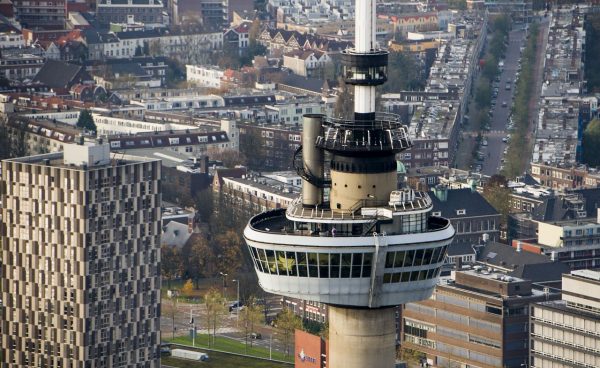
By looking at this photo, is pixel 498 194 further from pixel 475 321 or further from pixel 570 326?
pixel 570 326

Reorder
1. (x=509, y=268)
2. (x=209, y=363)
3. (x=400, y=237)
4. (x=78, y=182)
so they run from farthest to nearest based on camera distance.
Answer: (x=509, y=268)
(x=209, y=363)
(x=78, y=182)
(x=400, y=237)

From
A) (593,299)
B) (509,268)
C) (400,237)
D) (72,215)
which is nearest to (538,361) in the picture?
(593,299)

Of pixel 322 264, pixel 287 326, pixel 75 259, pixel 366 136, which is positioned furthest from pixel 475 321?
pixel 366 136

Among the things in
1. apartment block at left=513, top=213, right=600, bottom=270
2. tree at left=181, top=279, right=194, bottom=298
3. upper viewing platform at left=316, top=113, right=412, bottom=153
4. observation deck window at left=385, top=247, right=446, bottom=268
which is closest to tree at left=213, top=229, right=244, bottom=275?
tree at left=181, top=279, right=194, bottom=298

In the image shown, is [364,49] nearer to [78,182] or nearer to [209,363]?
[78,182]

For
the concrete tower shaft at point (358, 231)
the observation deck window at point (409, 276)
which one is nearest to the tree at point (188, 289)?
the observation deck window at point (409, 276)

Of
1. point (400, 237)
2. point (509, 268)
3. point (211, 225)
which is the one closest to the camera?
point (400, 237)

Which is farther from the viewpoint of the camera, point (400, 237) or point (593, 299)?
point (593, 299)

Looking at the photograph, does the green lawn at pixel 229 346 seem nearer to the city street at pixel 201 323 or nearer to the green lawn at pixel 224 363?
the city street at pixel 201 323
